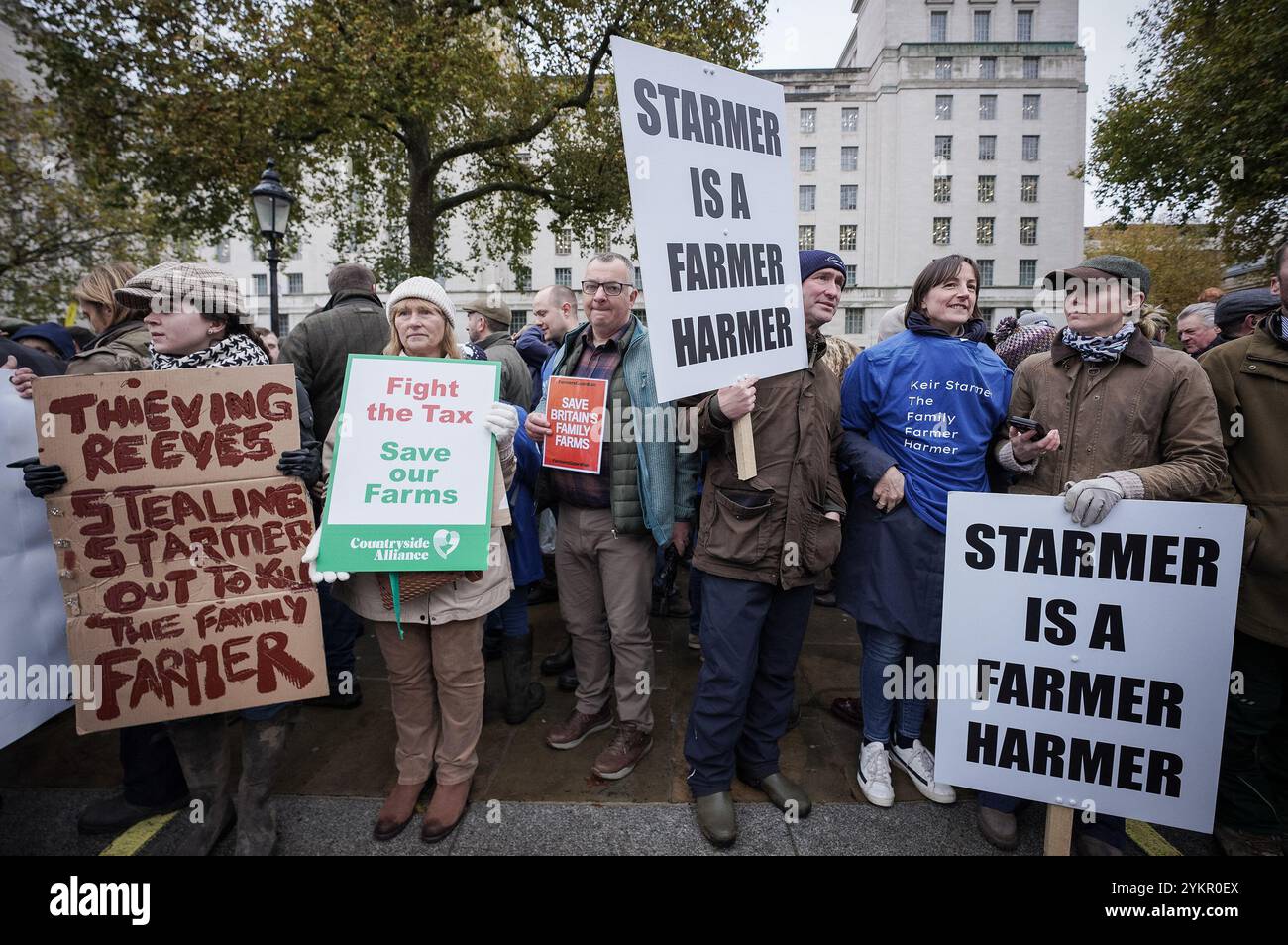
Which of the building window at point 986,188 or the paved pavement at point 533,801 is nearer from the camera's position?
the paved pavement at point 533,801

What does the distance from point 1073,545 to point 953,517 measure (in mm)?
384

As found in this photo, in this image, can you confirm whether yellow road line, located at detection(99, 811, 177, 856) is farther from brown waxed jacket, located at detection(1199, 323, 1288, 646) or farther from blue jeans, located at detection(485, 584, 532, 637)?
brown waxed jacket, located at detection(1199, 323, 1288, 646)

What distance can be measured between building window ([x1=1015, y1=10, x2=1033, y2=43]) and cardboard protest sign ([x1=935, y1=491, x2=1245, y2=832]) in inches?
2365

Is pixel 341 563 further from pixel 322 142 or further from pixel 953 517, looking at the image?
pixel 322 142

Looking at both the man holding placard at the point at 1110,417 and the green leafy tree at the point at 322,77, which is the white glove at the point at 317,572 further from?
the green leafy tree at the point at 322,77

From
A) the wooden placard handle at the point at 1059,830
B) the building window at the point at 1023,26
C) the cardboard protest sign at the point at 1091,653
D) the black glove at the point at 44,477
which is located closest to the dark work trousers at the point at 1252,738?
the cardboard protest sign at the point at 1091,653

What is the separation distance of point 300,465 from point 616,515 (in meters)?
1.32

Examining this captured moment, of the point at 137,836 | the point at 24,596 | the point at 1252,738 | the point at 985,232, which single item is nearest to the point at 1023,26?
the point at 985,232

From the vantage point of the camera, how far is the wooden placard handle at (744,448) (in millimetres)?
2334

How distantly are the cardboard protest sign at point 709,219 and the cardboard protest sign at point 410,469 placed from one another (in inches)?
30.1

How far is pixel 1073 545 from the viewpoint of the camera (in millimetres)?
2078

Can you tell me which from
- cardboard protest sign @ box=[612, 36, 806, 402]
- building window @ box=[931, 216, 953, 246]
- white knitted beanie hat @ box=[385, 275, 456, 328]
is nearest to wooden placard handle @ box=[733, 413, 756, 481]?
cardboard protest sign @ box=[612, 36, 806, 402]

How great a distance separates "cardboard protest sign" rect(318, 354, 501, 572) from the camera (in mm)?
2219

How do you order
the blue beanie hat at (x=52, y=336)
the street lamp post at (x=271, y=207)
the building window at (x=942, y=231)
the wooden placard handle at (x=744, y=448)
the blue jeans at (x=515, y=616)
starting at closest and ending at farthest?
the wooden placard handle at (x=744, y=448) < the blue jeans at (x=515, y=616) < the blue beanie hat at (x=52, y=336) < the street lamp post at (x=271, y=207) < the building window at (x=942, y=231)
